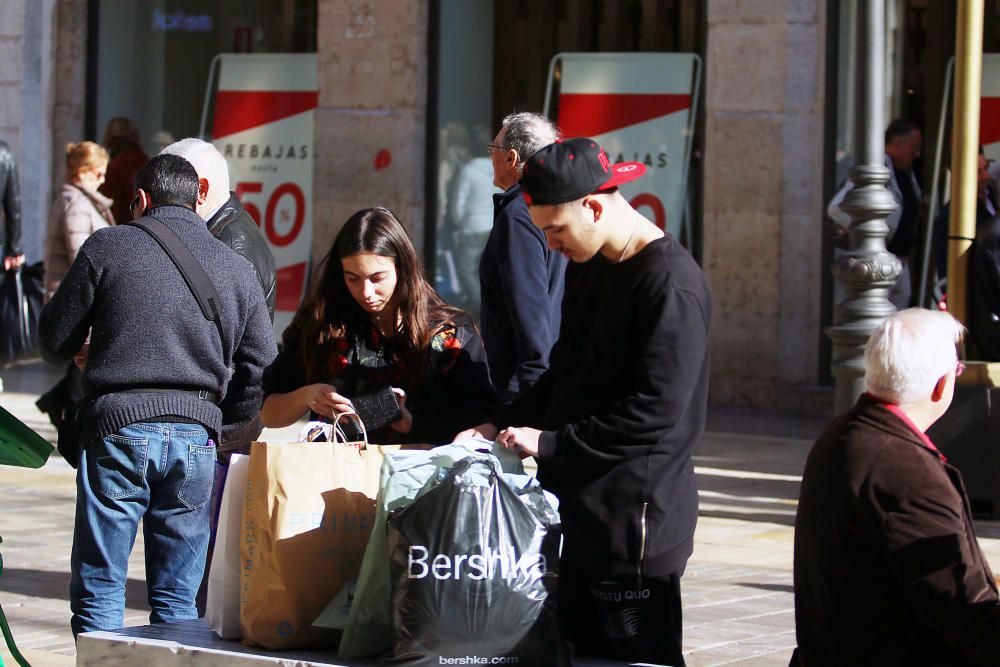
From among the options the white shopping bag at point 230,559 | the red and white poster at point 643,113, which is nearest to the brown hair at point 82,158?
the red and white poster at point 643,113

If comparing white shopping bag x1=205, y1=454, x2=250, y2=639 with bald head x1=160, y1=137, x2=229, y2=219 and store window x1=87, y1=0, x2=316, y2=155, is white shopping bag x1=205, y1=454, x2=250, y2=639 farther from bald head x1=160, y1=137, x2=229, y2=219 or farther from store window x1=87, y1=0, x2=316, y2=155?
store window x1=87, y1=0, x2=316, y2=155

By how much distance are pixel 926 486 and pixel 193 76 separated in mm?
12535

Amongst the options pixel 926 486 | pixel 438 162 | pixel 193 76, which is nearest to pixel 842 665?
pixel 926 486

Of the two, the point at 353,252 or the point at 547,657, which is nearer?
the point at 547,657

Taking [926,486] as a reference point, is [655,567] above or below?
below

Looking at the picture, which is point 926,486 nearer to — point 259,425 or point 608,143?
point 259,425

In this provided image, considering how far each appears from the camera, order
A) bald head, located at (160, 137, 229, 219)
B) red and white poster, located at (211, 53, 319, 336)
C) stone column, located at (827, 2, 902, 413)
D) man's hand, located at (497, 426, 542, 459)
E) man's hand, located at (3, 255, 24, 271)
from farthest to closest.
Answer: red and white poster, located at (211, 53, 319, 336) < man's hand, located at (3, 255, 24, 271) < stone column, located at (827, 2, 902, 413) < bald head, located at (160, 137, 229, 219) < man's hand, located at (497, 426, 542, 459)

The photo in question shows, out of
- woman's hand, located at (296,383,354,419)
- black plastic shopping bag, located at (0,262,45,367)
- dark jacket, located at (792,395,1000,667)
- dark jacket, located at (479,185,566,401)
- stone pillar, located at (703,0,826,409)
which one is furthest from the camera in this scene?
stone pillar, located at (703,0,826,409)

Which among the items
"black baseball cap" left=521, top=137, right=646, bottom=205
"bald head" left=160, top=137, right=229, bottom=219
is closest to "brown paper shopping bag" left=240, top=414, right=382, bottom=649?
"black baseball cap" left=521, top=137, right=646, bottom=205

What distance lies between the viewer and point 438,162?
13.9 metres

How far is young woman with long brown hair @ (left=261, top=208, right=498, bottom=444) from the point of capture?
4680 mm

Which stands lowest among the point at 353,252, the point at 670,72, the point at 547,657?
the point at 547,657

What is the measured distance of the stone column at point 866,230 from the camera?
319 inches

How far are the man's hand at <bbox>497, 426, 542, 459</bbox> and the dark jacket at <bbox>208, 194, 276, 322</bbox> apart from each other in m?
1.64
